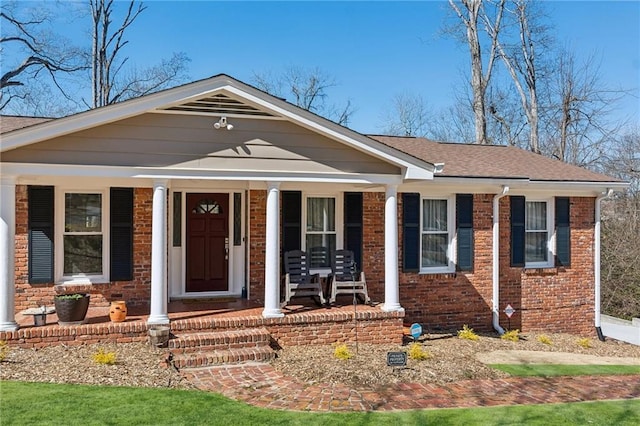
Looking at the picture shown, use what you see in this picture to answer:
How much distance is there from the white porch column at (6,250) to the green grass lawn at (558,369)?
7.14 meters

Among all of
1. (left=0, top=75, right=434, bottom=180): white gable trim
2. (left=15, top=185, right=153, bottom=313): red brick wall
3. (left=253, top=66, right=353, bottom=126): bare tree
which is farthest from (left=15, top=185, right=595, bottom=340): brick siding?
(left=253, top=66, right=353, bottom=126): bare tree

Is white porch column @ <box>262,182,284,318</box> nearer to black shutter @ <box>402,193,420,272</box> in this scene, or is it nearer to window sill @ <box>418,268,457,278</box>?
black shutter @ <box>402,193,420,272</box>

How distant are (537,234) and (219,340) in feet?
25.6

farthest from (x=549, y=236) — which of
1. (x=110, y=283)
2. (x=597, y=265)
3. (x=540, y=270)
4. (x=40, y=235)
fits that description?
(x=40, y=235)

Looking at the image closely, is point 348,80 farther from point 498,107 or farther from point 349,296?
point 349,296

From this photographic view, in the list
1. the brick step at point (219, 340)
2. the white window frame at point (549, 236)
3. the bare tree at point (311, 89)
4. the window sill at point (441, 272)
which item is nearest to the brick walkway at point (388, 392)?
the brick step at point (219, 340)

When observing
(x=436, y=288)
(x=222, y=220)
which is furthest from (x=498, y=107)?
(x=222, y=220)

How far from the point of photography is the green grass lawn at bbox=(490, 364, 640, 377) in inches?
289

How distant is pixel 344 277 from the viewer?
9258 millimetres

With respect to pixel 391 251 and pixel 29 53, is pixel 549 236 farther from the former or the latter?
pixel 29 53

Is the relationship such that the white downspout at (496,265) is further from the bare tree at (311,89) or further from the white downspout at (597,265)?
the bare tree at (311,89)

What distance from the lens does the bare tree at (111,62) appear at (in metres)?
22.2

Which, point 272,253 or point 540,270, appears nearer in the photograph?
point 272,253

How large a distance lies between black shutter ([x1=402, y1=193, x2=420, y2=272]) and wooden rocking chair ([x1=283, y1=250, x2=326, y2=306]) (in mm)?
2214
